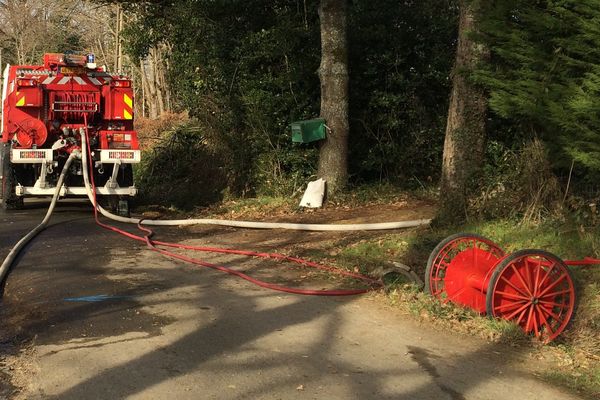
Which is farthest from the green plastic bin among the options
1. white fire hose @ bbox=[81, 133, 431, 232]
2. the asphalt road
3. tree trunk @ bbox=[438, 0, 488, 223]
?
the asphalt road

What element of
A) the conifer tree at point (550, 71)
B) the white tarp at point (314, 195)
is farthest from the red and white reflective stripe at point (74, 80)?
the conifer tree at point (550, 71)

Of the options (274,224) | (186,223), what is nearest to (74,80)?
(186,223)

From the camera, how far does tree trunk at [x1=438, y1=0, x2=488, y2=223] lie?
839 centimetres

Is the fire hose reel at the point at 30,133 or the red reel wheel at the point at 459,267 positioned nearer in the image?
the red reel wheel at the point at 459,267

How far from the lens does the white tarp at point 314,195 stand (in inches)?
474

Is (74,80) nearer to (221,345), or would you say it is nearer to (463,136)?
(463,136)

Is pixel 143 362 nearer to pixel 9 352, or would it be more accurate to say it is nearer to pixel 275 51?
pixel 9 352

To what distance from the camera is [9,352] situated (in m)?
4.85

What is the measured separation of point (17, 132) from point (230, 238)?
16.8 ft

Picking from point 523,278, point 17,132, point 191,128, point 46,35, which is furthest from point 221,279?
point 46,35

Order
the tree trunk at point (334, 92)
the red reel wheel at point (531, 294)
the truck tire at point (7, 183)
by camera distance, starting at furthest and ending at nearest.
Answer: the truck tire at point (7, 183) < the tree trunk at point (334, 92) < the red reel wheel at point (531, 294)

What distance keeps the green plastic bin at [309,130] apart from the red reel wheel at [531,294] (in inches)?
279

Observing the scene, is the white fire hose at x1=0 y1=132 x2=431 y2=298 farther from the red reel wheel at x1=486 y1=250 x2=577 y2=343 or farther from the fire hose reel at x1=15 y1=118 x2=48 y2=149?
the red reel wheel at x1=486 y1=250 x2=577 y2=343

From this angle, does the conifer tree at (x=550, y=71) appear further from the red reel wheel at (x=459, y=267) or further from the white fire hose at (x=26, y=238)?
the white fire hose at (x=26, y=238)
